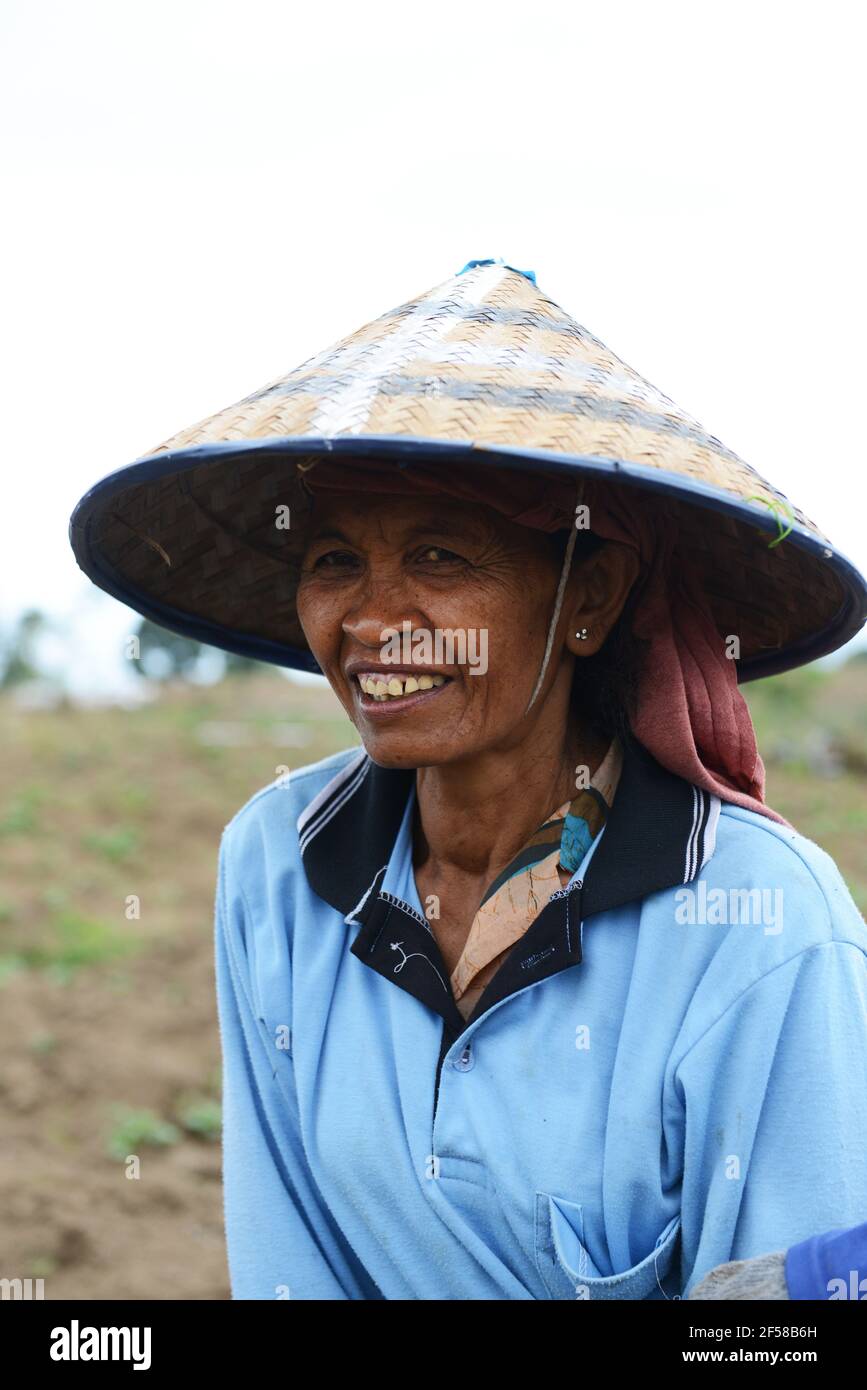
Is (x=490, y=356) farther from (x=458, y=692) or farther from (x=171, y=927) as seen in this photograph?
(x=171, y=927)

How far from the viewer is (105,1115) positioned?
5176 mm

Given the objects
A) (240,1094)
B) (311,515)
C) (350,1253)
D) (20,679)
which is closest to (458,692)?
(311,515)

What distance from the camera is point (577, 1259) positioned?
1.88 meters

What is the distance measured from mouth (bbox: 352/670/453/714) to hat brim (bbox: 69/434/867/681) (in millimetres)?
269

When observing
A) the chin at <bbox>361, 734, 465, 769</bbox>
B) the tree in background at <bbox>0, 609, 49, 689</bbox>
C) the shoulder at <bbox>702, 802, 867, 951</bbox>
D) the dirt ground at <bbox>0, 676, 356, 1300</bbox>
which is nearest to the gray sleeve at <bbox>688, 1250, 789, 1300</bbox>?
the shoulder at <bbox>702, 802, 867, 951</bbox>

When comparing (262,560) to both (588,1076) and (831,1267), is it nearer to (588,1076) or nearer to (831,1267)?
(588,1076)

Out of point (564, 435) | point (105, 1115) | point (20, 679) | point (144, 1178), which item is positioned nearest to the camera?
point (564, 435)

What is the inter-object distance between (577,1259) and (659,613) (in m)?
0.94

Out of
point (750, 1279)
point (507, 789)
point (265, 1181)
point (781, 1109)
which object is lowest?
point (265, 1181)

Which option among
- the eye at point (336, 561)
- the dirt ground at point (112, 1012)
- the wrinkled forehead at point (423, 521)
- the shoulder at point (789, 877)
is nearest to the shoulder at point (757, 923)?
the shoulder at point (789, 877)

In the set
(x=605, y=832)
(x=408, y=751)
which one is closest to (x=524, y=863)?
(x=605, y=832)

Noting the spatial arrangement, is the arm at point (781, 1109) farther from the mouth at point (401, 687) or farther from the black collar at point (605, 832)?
the mouth at point (401, 687)

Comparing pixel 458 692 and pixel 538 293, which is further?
pixel 538 293

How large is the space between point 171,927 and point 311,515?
19.1 ft
